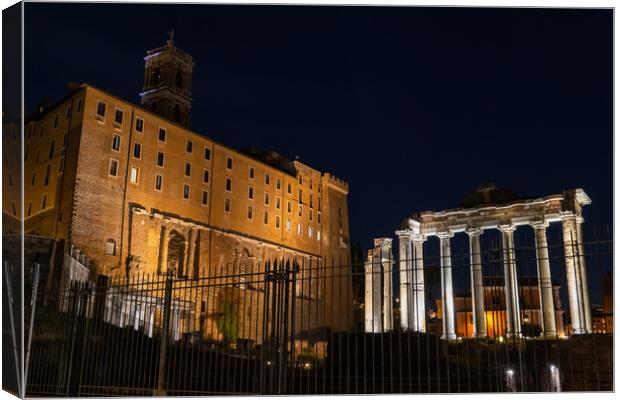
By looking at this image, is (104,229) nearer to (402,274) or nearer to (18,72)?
(402,274)

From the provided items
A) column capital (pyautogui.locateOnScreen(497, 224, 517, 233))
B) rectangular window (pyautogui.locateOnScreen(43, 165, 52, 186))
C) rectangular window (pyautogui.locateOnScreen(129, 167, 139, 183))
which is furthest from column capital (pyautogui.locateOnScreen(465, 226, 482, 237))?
rectangular window (pyautogui.locateOnScreen(43, 165, 52, 186))

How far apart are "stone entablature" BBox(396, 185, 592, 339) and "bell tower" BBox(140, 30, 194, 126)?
102ft

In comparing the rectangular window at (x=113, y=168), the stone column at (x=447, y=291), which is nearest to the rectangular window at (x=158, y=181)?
the rectangular window at (x=113, y=168)

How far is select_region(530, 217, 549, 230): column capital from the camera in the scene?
2558 centimetres

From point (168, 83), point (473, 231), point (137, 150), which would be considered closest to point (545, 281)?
point (473, 231)

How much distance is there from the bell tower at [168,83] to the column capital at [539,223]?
35519mm

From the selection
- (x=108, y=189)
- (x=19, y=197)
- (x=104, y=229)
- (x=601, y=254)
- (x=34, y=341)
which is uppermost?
(x=108, y=189)

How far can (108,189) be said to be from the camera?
37906 millimetres

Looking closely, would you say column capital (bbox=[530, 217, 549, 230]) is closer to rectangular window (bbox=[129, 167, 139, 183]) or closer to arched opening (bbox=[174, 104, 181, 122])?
rectangular window (bbox=[129, 167, 139, 183])

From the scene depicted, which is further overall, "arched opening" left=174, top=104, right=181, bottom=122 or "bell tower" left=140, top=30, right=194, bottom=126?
"arched opening" left=174, top=104, right=181, bottom=122

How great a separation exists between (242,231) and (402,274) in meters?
21.6

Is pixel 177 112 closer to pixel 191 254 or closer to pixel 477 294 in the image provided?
pixel 191 254

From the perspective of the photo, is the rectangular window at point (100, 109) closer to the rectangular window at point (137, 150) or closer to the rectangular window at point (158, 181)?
the rectangular window at point (137, 150)

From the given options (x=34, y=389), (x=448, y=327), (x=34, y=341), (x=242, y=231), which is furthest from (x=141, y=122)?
(x=34, y=389)
